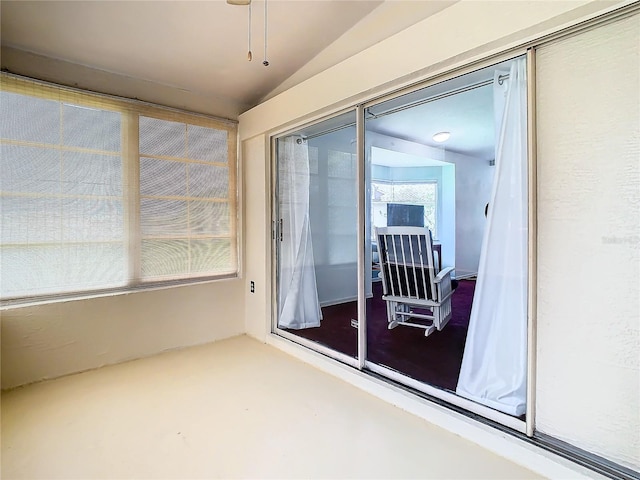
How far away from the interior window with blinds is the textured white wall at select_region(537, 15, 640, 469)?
9.34 ft

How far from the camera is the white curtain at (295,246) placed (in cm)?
350

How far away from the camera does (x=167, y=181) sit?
126 inches

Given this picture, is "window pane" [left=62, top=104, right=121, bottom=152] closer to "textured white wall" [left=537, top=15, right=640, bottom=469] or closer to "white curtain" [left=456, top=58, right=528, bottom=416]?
"white curtain" [left=456, top=58, right=528, bottom=416]

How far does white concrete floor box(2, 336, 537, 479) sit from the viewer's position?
1.66m

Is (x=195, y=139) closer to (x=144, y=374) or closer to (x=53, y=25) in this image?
(x=53, y=25)

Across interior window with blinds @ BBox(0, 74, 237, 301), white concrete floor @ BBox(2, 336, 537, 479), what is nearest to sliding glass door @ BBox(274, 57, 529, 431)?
white concrete floor @ BBox(2, 336, 537, 479)

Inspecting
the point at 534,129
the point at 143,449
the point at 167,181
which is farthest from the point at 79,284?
the point at 534,129

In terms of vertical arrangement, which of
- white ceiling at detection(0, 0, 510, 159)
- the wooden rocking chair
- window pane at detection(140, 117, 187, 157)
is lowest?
the wooden rocking chair

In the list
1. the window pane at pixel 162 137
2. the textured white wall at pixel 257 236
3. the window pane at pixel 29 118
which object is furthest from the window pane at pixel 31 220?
the textured white wall at pixel 257 236

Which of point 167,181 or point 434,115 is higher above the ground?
point 434,115

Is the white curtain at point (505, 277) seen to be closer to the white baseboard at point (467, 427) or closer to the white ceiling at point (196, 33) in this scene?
the white baseboard at point (467, 427)

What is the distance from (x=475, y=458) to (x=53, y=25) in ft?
12.1

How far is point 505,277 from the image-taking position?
189 cm

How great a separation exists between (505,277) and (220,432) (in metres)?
1.82
